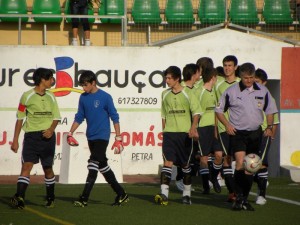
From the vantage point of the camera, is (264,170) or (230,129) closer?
(230,129)

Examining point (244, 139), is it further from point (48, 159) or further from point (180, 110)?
point (48, 159)

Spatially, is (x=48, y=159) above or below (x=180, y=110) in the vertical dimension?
below

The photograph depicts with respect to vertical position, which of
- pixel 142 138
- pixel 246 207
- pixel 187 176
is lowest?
pixel 142 138

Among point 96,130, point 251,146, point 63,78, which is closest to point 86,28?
point 63,78

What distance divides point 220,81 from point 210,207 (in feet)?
9.56

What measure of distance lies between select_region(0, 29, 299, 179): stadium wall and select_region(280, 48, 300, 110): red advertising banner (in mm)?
139

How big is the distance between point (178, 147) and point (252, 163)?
1552mm

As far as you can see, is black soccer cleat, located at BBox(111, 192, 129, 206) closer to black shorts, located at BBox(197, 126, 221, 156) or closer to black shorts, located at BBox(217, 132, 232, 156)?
black shorts, located at BBox(217, 132, 232, 156)

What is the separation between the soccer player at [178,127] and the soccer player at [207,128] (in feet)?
6.44

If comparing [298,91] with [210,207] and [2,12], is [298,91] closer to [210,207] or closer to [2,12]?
[2,12]

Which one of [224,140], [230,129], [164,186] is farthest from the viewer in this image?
[224,140]

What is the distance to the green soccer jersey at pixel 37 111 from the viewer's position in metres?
14.4

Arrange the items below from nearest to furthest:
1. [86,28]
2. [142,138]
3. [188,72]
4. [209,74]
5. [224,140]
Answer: [188,72] < [224,140] < [209,74] < [142,138] < [86,28]

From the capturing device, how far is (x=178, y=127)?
1481 centimetres
